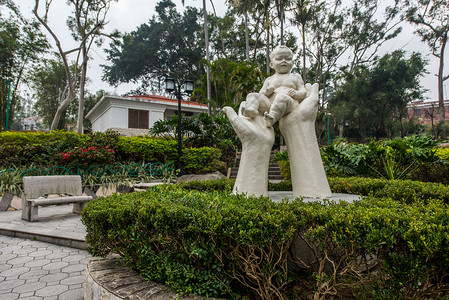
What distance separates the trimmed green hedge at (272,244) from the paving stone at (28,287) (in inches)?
39.7

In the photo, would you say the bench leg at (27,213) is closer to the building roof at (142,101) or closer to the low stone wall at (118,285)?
the low stone wall at (118,285)

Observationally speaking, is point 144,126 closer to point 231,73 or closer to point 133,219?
point 231,73

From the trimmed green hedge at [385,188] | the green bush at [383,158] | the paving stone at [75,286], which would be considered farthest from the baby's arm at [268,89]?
the green bush at [383,158]

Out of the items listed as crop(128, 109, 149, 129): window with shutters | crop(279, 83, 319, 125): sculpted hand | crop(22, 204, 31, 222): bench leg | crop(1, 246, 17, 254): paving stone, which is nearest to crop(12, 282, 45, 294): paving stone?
crop(1, 246, 17, 254): paving stone

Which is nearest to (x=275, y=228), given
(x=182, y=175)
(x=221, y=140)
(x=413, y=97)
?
(x=182, y=175)

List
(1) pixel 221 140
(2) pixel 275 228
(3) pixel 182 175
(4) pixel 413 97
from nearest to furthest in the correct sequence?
(2) pixel 275 228 → (3) pixel 182 175 → (1) pixel 221 140 → (4) pixel 413 97

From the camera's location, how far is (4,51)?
61.5 ft

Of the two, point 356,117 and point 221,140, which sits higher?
point 356,117

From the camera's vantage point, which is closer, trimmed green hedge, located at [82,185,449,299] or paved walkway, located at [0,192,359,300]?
trimmed green hedge, located at [82,185,449,299]

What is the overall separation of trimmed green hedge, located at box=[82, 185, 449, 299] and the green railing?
6802 mm

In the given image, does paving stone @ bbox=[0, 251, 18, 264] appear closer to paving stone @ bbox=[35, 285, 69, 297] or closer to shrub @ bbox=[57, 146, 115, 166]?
paving stone @ bbox=[35, 285, 69, 297]

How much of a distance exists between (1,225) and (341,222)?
5.71 m

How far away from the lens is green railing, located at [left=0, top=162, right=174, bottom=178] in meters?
7.95

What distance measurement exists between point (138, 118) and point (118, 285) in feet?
56.0
